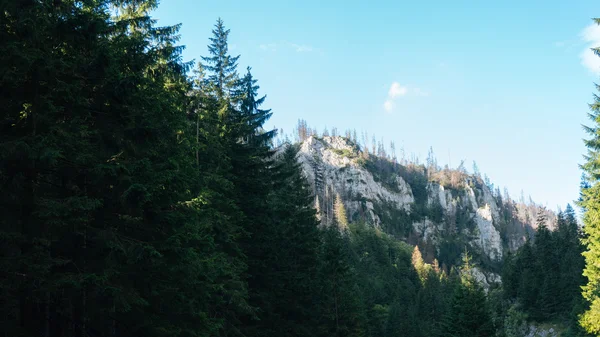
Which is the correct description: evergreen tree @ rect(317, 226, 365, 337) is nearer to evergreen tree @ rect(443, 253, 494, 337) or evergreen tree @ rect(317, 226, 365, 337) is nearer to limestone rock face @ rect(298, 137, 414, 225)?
evergreen tree @ rect(443, 253, 494, 337)

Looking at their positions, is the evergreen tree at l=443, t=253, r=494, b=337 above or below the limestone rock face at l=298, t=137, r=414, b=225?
below

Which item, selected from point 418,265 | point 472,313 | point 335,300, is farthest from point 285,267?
point 418,265

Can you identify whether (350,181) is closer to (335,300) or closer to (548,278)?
(548,278)

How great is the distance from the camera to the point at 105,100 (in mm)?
10312

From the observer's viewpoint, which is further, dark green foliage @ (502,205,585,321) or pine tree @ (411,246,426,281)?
pine tree @ (411,246,426,281)

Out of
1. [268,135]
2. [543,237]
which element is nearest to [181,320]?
[268,135]

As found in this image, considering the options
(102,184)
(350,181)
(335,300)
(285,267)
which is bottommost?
(335,300)

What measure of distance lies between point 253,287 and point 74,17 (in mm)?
16174

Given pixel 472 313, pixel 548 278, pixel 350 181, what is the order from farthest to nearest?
1. pixel 350 181
2. pixel 548 278
3. pixel 472 313

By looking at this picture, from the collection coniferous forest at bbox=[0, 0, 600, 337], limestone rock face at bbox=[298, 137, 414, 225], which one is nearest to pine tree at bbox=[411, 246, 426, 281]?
limestone rock face at bbox=[298, 137, 414, 225]

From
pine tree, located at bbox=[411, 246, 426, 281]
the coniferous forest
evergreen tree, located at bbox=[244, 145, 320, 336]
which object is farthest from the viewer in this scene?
pine tree, located at bbox=[411, 246, 426, 281]

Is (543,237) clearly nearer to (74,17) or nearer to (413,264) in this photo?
(413,264)

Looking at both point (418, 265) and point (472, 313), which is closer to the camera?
point (472, 313)

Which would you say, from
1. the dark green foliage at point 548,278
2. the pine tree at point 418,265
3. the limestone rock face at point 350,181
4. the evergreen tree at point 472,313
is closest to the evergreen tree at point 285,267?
the evergreen tree at point 472,313
